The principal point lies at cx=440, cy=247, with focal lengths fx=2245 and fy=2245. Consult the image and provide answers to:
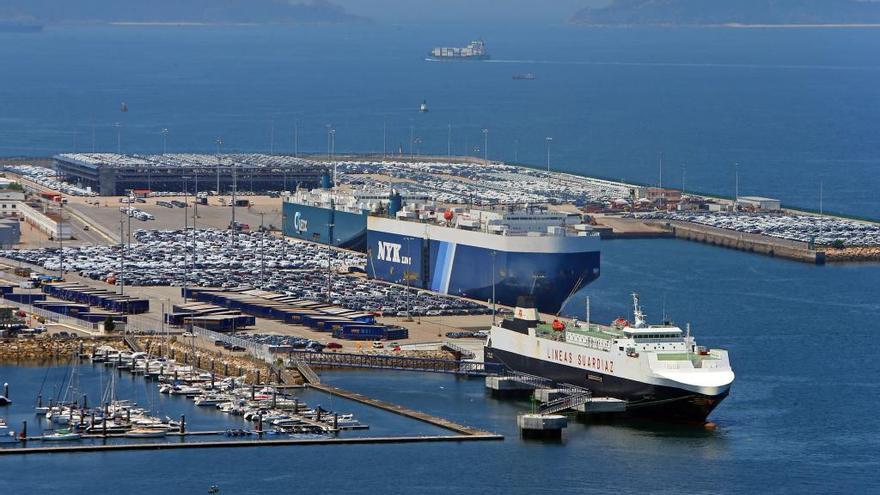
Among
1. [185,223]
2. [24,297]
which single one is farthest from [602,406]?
[185,223]

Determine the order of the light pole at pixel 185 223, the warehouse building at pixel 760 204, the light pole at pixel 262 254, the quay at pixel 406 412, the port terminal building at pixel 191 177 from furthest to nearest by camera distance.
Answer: the port terminal building at pixel 191 177
the warehouse building at pixel 760 204
the light pole at pixel 262 254
the light pole at pixel 185 223
the quay at pixel 406 412

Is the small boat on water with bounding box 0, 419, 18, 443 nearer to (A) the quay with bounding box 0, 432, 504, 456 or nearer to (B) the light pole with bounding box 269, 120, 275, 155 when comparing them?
(A) the quay with bounding box 0, 432, 504, 456

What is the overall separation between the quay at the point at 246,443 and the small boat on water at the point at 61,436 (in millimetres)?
558

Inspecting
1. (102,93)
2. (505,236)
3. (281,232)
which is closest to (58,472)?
(505,236)

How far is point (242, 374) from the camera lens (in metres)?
55.9

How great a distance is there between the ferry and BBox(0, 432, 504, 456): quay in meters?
3.92

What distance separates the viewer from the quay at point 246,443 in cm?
4753

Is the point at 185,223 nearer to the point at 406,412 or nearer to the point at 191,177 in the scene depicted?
the point at 191,177

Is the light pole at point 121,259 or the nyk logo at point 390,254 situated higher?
the nyk logo at point 390,254

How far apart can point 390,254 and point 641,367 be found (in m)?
24.3

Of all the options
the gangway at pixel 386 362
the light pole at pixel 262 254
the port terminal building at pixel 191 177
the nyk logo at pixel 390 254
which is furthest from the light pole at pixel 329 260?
the port terminal building at pixel 191 177

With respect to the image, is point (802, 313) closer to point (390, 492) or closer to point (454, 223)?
point (454, 223)

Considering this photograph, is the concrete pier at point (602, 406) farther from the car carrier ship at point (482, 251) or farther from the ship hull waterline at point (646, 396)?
the car carrier ship at point (482, 251)

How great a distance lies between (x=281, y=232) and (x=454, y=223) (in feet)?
54.1
